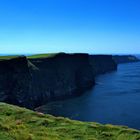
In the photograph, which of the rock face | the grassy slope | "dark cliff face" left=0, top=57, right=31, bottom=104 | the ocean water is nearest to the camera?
the grassy slope

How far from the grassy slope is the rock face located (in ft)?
137

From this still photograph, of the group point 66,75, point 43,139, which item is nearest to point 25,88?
point 66,75

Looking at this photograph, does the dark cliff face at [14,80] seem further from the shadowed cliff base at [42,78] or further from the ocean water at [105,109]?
the ocean water at [105,109]

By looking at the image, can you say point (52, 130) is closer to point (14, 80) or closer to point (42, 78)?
point (14, 80)

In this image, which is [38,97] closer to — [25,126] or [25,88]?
[25,88]

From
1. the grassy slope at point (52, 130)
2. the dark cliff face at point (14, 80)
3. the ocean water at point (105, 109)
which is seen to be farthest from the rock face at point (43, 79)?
the grassy slope at point (52, 130)

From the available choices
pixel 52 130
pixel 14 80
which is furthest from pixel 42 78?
pixel 52 130

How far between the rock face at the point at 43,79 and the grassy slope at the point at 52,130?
41834 mm

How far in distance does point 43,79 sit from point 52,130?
7370 cm

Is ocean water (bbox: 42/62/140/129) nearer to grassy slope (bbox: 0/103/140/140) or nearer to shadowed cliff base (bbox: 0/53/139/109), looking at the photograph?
shadowed cliff base (bbox: 0/53/139/109)

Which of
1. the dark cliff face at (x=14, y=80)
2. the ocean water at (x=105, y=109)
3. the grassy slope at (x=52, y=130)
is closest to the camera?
the grassy slope at (x=52, y=130)

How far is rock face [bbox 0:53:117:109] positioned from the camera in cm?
7256

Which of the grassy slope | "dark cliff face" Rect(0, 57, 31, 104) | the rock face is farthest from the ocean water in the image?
the grassy slope

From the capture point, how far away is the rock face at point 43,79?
72.6 meters
